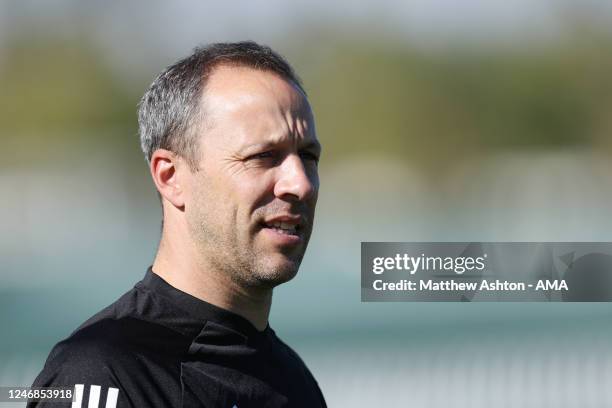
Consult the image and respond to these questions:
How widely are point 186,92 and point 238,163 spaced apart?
21cm

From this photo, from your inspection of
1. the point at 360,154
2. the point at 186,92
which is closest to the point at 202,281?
the point at 186,92

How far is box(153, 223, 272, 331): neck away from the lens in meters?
1.83

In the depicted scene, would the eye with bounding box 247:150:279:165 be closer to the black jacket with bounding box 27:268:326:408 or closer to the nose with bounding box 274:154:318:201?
the nose with bounding box 274:154:318:201

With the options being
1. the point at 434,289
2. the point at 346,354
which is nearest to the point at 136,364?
the point at 434,289

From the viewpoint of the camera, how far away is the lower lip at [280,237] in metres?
1.77

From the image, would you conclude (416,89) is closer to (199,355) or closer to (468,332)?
(468,332)

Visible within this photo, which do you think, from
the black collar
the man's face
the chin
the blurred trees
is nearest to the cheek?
the man's face

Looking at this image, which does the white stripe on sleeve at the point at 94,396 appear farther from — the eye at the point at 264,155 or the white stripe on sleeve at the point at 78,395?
the eye at the point at 264,155

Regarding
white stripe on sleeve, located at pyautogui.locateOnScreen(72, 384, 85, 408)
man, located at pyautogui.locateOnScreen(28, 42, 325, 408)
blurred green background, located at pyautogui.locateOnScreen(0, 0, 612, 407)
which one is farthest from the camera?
blurred green background, located at pyautogui.locateOnScreen(0, 0, 612, 407)

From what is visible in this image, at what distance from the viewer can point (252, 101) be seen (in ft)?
5.98

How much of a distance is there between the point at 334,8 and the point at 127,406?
39.9ft

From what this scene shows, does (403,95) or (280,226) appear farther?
(403,95)

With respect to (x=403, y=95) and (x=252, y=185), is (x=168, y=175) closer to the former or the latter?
(x=252, y=185)

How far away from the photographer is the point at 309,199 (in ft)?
5.91
